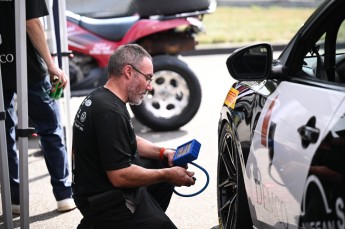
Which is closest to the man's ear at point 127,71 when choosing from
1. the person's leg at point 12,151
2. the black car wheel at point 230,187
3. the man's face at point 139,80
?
the man's face at point 139,80

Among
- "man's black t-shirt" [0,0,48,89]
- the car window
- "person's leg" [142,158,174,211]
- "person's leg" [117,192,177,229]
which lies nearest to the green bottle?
"man's black t-shirt" [0,0,48,89]

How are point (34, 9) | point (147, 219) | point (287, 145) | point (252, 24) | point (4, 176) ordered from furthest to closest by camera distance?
point (252, 24)
point (34, 9)
point (4, 176)
point (147, 219)
point (287, 145)

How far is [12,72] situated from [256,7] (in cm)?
1594

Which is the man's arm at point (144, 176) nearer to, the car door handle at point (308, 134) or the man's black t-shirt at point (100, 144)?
the man's black t-shirt at point (100, 144)

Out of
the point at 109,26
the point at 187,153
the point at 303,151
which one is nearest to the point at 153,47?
the point at 109,26

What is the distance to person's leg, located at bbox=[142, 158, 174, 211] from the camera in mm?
3986

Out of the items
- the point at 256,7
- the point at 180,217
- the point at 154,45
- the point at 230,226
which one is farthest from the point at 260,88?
the point at 256,7

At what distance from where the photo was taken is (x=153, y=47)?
7.70 m

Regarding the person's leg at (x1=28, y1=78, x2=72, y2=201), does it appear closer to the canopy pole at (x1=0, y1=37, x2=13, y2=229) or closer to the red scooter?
the canopy pole at (x1=0, y1=37, x2=13, y2=229)

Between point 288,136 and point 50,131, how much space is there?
8.44 ft

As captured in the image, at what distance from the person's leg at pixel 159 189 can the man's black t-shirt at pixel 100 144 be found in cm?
32

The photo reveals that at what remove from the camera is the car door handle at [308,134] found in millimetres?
2510

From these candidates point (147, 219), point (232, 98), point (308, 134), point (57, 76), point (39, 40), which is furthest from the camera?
point (57, 76)

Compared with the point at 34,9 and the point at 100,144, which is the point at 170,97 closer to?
the point at 34,9
